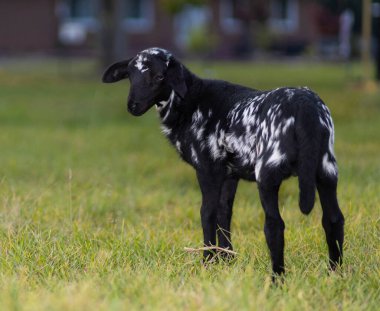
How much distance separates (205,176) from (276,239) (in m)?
0.90

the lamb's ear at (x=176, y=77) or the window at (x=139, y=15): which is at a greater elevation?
the lamb's ear at (x=176, y=77)

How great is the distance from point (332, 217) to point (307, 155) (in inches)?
20.9

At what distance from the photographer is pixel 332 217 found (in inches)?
203

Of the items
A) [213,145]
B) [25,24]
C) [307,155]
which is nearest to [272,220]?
[307,155]

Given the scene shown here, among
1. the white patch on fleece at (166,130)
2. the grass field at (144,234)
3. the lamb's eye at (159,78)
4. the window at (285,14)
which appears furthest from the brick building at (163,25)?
the lamb's eye at (159,78)

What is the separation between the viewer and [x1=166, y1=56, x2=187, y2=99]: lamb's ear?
569 centimetres

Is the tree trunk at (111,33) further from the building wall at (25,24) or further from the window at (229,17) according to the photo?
the window at (229,17)

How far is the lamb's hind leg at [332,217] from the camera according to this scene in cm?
505

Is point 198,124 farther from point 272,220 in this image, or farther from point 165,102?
point 272,220

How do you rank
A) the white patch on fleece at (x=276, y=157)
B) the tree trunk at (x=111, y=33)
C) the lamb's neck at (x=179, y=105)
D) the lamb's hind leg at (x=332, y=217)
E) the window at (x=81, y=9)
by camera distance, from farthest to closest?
the window at (x=81, y=9)
the tree trunk at (x=111, y=33)
the lamb's neck at (x=179, y=105)
the lamb's hind leg at (x=332, y=217)
the white patch on fleece at (x=276, y=157)

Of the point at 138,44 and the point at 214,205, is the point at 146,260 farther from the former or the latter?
the point at 138,44

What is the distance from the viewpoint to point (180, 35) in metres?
50.8

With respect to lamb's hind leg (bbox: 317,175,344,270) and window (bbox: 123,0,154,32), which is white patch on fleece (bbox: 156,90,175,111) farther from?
window (bbox: 123,0,154,32)

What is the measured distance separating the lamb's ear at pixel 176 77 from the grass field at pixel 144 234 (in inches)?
45.0
